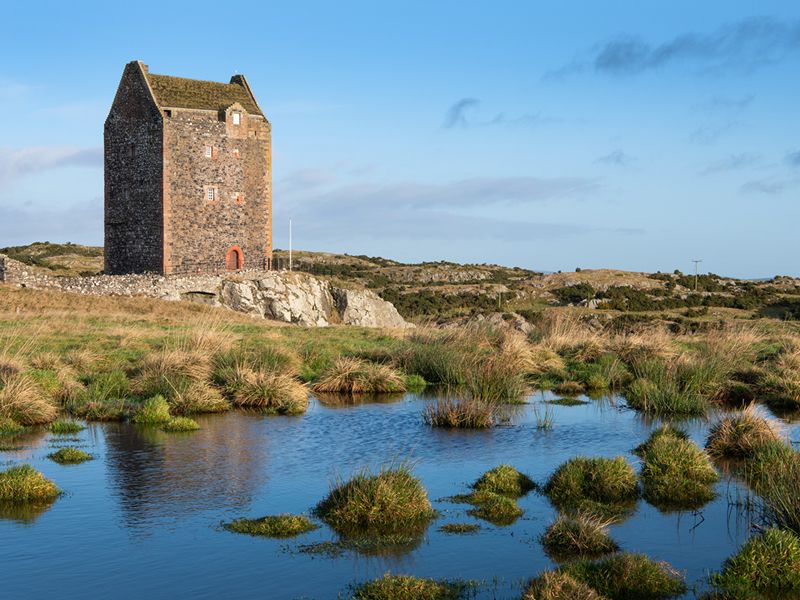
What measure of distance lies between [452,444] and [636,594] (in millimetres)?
8559

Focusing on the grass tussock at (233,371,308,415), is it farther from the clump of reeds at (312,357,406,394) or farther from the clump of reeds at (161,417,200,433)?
the clump of reeds at (161,417,200,433)

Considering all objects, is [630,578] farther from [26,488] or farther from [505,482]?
[26,488]

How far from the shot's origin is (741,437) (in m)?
18.1

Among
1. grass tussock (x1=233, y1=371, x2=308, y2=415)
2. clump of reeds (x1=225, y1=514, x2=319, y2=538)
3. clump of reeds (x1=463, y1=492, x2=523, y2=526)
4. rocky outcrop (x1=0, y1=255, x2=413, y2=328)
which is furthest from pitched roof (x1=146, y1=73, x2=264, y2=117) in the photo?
clump of reeds (x1=225, y1=514, x2=319, y2=538)

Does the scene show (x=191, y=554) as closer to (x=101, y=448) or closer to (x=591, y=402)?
(x=101, y=448)

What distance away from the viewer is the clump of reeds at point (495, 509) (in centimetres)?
1395

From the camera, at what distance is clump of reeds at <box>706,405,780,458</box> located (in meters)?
17.8

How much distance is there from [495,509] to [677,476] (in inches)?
143

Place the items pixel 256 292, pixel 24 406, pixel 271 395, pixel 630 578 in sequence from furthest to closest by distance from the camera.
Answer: pixel 256 292 → pixel 271 395 → pixel 24 406 → pixel 630 578

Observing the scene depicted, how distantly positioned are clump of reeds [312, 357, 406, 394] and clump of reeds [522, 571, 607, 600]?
16.1m

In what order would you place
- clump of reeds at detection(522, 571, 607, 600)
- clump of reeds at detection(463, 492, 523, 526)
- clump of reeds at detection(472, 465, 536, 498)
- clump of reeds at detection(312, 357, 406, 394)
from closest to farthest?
clump of reeds at detection(522, 571, 607, 600)
clump of reeds at detection(463, 492, 523, 526)
clump of reeds at detection(472, 465, 536, 498)
clump of reeds at detection(312, 357, 406, 394)

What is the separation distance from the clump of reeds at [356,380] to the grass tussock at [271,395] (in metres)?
2.42

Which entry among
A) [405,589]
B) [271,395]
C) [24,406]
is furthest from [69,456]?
[405,589]

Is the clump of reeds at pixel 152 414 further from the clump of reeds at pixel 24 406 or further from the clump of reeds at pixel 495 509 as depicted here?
the clump of reeds at pixel 495 509
